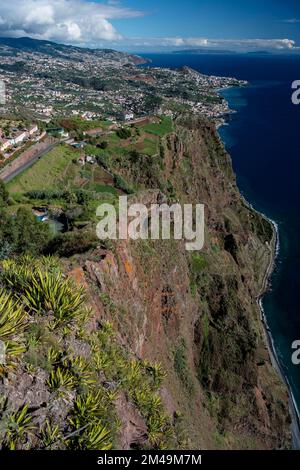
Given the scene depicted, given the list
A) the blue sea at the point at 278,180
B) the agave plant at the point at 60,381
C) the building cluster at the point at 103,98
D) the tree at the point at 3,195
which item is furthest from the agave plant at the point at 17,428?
the building cluster at the point at 103,98

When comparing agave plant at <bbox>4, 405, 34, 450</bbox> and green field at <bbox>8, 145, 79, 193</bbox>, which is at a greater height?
agave plant at <bbox>4, 405, 34, 450</bbox>

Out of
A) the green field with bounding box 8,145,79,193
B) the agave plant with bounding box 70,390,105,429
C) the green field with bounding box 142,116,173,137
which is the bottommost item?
the green field with bounding box 8,145,79,193

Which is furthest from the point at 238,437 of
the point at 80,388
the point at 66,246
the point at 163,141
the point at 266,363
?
the point at 163,141

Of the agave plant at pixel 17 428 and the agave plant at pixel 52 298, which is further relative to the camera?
the agave plant at pixel 52 298

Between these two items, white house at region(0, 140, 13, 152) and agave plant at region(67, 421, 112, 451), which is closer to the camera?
agave plant at region(67, 421, 112, 451)

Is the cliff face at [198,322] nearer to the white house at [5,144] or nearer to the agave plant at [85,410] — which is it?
the agave plant at [85,410]

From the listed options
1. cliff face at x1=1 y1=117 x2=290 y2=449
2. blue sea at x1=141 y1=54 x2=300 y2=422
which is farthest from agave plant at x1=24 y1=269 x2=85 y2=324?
blue sea at x1=141 y1=54 x2=300 y2=422

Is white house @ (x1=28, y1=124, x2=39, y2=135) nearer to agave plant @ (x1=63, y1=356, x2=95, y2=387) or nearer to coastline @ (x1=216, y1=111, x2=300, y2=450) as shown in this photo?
coastline @ (x1=216, y1=111, x2=300, y2=450)
